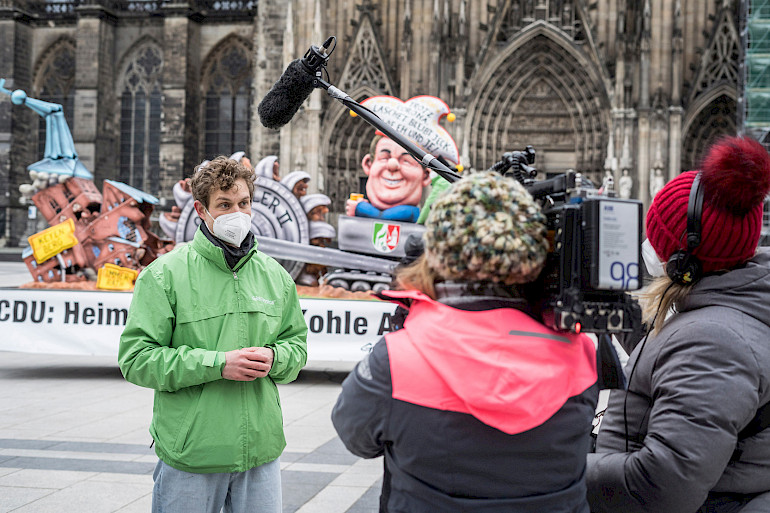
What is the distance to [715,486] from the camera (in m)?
1.79

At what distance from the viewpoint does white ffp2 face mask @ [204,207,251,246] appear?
8.80 feet

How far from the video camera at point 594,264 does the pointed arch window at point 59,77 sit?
34.3 metres

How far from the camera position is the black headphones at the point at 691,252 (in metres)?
1.77

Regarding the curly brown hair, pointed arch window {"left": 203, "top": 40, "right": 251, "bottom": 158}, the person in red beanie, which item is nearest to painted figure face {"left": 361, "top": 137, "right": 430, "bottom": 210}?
the curly brown hair

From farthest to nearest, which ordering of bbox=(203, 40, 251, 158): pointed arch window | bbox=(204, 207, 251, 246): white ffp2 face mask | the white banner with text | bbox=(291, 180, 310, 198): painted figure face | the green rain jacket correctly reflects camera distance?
bbox=(203, 40, 251, 158): pointed arch window < bbox=(291, 180, 310, 198): painted figure face < the white banner with text < bbox=(204, 207, 251, 246): white ffp2 face mask < the green rain jacket

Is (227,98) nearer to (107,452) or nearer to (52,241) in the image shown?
(52,241)

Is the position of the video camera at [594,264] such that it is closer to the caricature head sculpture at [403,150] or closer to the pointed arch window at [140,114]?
the caricature head sculpture at [403,150]

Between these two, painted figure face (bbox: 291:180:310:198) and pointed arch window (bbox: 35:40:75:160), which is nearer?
painted figure face (bbox: 291:180:310:198)

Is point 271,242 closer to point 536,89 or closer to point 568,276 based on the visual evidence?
point 568,276

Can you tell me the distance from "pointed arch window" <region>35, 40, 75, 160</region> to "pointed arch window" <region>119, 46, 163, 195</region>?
2906mm

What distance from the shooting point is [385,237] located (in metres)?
9.12

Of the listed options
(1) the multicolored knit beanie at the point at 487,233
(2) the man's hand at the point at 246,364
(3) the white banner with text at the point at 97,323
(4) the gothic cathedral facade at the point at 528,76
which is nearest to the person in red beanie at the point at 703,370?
(1) the multicolored knit beanie at the point at 487,233

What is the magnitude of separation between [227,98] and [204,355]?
29427 millimetres

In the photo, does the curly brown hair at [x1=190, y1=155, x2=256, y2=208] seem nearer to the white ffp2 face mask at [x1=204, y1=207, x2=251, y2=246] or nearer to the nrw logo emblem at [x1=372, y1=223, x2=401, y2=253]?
the white ffp2 face mask at [x1=204, y1=207, x2=251, y2=246]
